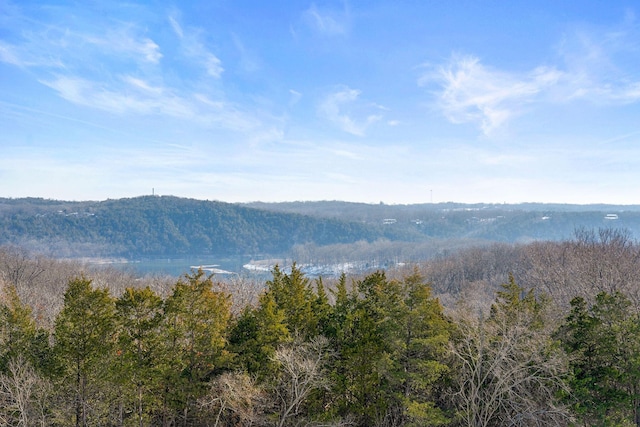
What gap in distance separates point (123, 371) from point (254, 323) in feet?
24.8

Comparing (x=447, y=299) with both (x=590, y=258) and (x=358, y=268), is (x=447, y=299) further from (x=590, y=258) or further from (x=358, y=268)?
(x=358, y=268)

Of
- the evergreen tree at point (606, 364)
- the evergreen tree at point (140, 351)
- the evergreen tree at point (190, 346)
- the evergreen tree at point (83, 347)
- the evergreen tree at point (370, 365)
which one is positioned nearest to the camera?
the evergreen tree at point (606, 364)

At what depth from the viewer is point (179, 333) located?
25594 mm

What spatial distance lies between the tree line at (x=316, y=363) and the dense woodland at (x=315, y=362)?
0.08 meters

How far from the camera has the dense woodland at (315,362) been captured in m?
22.9

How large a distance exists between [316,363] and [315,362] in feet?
6.02

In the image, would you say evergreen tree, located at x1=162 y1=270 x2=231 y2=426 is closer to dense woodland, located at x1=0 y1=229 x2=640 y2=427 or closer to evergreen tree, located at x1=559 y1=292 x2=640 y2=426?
dense woodland, located at x1=0 y1=229 x2=640 y2=427

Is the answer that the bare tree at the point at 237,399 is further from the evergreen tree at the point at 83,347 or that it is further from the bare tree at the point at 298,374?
the evergreen tree at the point at 83,347

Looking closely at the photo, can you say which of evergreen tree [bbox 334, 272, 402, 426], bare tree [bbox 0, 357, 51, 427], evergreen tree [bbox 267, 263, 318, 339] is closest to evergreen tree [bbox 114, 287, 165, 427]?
bare tree [bbox 0, 357, 51, 427]

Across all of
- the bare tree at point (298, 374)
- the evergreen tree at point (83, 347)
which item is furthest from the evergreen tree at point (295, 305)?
the evergreen tree at point (83, 347)

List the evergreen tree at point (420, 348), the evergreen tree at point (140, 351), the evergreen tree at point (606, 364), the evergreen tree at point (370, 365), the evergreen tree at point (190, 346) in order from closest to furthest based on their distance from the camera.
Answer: the evergreen tree at point (606, 364) < the evergreen tree at point (420, 348) < the evergreen tree at point (140, 351) < the evergreen tree at point (370, 365) < the evergreen tree at point (190, 346)

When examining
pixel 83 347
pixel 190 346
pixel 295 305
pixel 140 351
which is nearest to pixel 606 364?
pixel 295 305

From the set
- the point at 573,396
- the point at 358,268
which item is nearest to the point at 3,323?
the point at 573,396

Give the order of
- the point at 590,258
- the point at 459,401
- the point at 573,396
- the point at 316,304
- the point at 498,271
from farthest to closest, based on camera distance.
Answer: the point at 498,271, the point at 590,258, the point at 316,304, the point at 459,401, the point at 573,396
